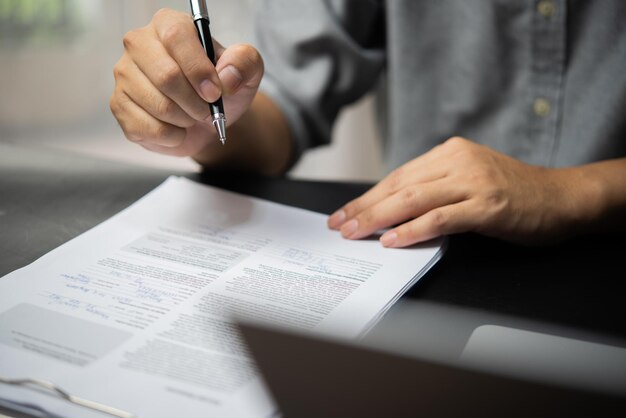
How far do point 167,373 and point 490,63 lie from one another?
0.65m

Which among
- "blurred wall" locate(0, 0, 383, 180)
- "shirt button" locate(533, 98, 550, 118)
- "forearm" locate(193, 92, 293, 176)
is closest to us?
"forearm" locate(193, 92, 293, 176)

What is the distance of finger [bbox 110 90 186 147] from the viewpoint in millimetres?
601

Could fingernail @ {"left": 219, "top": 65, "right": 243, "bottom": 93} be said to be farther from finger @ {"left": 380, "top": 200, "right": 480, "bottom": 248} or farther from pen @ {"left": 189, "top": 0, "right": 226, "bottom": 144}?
finger @ {"left": 380, "top": 200, "right": 480, "bottom": 248}

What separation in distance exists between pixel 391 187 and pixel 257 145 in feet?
0.78

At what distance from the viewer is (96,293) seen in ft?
1.52

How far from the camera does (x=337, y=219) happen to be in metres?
0.60

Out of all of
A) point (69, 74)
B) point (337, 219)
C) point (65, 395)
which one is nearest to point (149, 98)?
point (337, 219)

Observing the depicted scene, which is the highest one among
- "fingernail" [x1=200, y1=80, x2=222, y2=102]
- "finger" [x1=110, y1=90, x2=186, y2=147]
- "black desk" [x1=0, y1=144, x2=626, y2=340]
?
"fingernail" [x1=200, y1=80, x2=222, y2=102]

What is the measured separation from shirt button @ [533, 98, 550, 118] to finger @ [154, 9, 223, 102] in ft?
1.56

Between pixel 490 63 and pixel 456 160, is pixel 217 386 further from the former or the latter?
pixel 490 63

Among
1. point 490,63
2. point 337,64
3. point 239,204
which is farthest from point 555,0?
point 239,204

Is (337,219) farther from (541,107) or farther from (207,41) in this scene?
(541,107)

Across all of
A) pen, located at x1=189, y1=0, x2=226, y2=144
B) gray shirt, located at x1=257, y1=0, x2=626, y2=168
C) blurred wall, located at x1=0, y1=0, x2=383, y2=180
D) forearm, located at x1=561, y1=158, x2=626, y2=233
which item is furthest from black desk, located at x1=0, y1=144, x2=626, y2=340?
blurred wall, located at x1=0, y1=0, x2=383, y2=180

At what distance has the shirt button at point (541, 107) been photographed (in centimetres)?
85
